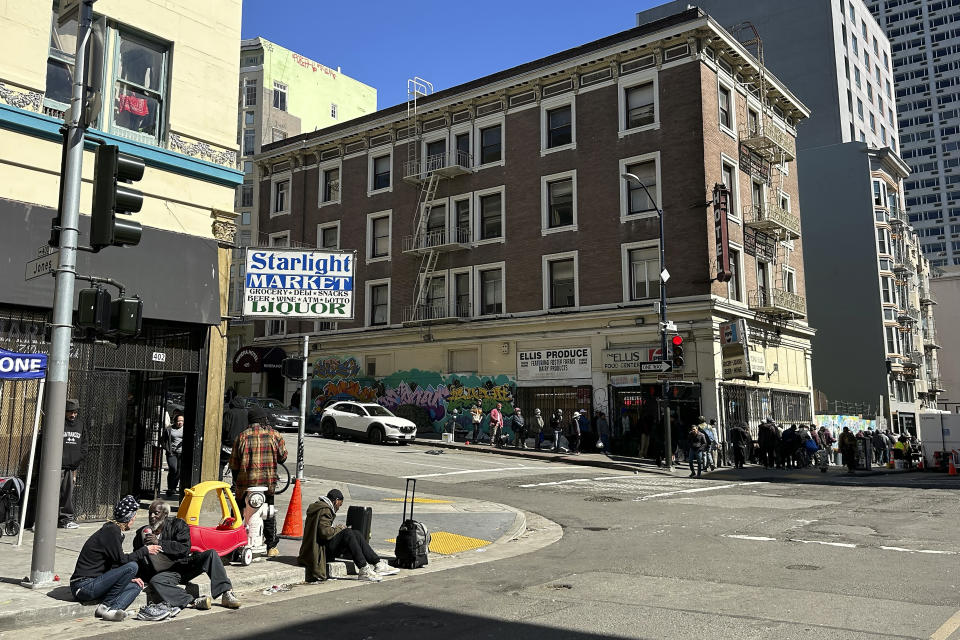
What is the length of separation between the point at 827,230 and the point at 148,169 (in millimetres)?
48476

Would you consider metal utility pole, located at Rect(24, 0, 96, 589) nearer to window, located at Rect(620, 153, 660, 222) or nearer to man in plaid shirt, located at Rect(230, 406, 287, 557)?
man in plaid shirt, located at Rect(230, 406, 287, 557)

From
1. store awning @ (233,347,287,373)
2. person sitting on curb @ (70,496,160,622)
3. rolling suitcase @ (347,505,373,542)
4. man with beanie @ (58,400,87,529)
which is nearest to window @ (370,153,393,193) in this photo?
store awning @ (233,347,287,373)

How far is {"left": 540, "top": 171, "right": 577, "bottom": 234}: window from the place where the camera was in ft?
108

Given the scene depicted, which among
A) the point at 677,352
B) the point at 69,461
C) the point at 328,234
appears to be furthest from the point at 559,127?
the point at 69,461

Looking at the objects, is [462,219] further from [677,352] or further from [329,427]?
[677,352]

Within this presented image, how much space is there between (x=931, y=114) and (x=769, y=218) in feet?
336

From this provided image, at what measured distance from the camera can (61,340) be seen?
7801 millimetres

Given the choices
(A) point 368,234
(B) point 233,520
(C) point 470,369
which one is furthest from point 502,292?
(B) point 233,520

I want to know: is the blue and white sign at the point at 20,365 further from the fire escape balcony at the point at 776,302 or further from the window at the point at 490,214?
the fire escape balcony at the point at 776,302

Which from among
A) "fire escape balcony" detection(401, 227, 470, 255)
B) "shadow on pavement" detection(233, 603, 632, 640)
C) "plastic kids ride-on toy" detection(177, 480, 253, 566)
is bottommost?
"shadow on pavement" detection(233, 603, 632, 640)

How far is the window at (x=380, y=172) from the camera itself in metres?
39.7

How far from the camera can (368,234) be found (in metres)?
39.9

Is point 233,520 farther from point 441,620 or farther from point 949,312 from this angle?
point 949,312

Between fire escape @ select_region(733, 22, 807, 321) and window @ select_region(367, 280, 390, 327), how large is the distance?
58.5ft
